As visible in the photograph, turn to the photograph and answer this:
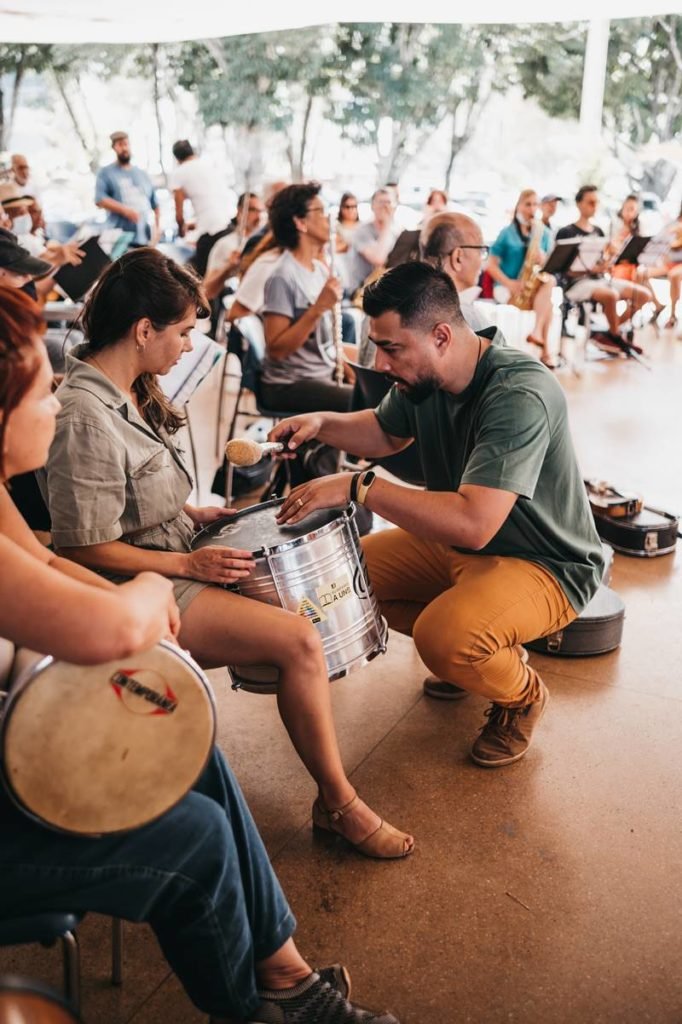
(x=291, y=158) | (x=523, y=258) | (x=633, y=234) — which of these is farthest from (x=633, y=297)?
(x=291, y=158)

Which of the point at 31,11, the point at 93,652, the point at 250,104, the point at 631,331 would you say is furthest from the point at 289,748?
the point at 250,104

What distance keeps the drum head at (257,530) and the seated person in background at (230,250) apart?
3.11 metres

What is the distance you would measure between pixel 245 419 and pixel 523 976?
4619 mm

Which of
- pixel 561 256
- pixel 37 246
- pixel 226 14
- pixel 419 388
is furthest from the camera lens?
pixel 226 14

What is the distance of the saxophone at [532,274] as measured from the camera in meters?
7.93

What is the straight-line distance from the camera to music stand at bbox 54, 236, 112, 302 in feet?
17.3

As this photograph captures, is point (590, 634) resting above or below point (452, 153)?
below

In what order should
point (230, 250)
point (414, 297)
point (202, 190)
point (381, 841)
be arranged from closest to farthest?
point (381, 841) < point (414, 297) < point (230, 250) < point (202, 190)

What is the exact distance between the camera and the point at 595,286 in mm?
8211

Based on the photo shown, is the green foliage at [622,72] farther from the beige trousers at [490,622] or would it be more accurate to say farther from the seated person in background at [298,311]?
the beige trousers at [490,622]

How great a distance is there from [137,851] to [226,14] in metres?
9.87

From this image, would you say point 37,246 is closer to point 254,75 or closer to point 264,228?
point 264,228

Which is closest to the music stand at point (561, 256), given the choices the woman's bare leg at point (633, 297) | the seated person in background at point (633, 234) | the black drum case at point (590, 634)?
the woman's bare leg at point (633, 297)

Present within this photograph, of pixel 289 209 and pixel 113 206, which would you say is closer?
pixel 289 209
